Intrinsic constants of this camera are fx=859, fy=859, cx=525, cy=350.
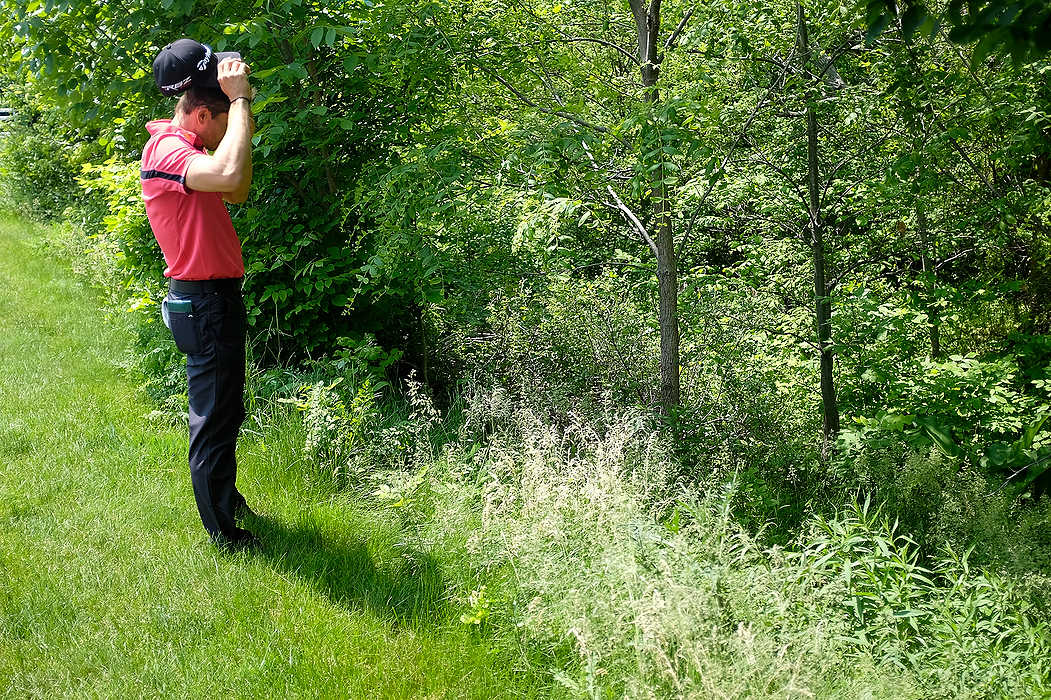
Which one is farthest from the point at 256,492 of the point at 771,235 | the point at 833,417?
the point at 771,235

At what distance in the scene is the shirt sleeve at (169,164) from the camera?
12.1ft

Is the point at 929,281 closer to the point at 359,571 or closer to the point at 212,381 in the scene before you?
the point at 359,571

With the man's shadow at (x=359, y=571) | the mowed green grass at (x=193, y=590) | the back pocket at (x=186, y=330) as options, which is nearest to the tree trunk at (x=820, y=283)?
the man's shadow at (x=359, y=571)

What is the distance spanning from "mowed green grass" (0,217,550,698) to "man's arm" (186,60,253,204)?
169cm

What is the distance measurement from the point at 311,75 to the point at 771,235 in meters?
4.34

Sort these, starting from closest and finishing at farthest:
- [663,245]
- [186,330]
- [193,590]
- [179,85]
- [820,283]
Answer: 1. [193,590]
2. [179,85]
3. [186,330]
4. [663,245]
5. [820,283]

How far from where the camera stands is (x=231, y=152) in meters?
3.56

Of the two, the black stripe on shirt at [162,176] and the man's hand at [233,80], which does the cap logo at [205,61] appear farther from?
the black stripe on shirt at [162,176]

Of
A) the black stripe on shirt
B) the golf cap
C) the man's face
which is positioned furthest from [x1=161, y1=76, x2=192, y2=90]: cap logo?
the black stripe on shirt

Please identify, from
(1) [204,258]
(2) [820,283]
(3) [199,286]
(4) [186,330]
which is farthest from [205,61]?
(2) [820,283]

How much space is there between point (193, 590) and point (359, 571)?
2.32 feet

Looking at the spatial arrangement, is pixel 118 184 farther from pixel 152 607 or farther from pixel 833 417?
pixel 833 417

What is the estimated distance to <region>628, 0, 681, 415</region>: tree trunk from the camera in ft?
19.2

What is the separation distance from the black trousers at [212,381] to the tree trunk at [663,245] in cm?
290
